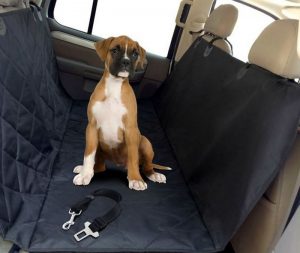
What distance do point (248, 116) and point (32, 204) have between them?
961 mm

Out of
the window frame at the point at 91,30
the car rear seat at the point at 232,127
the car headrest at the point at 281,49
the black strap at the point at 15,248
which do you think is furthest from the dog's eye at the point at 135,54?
the window frame at the point at 91,30

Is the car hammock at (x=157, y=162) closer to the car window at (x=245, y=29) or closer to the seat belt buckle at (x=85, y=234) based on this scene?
the seat belt buckle at (x=85, y=234)

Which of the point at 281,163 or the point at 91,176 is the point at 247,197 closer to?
the point at 281,163

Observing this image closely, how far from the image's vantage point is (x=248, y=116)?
4.93ft

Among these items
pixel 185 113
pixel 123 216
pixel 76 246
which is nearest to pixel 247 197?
pixel 123 216

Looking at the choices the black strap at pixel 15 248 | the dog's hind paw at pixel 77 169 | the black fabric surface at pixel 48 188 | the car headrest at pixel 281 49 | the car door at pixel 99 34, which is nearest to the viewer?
the black strap at pixel 15 248

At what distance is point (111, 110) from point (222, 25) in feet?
3.56

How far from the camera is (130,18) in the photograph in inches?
133

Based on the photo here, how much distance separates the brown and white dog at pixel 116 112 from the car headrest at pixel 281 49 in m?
0.62

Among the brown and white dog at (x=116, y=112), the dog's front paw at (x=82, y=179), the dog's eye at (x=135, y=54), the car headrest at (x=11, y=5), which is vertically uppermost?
the car headrest at (x=11, y=5)

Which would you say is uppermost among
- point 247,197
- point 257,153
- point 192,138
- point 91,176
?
point 257,153

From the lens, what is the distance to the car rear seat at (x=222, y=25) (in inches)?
88.9

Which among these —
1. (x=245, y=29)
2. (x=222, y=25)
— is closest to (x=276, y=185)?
(x=222, y=25)

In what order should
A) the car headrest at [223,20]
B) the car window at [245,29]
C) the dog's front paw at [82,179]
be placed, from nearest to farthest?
the dog's front paw at [82,179], the car headrest at [223,20], the car window at [245,29]
